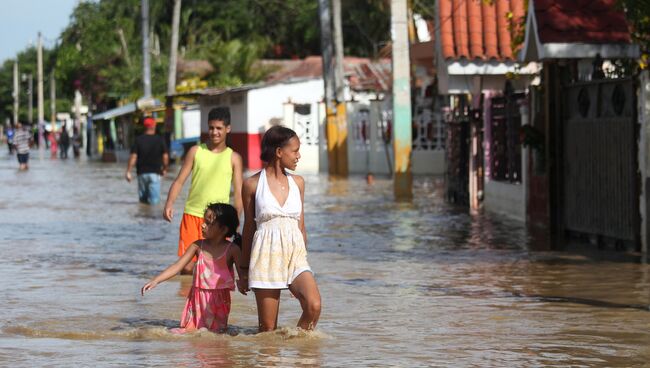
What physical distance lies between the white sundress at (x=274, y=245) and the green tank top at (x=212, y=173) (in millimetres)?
3395

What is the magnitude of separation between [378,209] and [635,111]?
943cm

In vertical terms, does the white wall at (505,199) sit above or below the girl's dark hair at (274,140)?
below

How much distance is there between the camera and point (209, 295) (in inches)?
380

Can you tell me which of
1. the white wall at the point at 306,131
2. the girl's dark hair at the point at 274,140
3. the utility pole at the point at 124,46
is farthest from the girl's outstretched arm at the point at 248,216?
the utility pole at the point at 124,46

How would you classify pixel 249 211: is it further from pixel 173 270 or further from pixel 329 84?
pixel 329 84

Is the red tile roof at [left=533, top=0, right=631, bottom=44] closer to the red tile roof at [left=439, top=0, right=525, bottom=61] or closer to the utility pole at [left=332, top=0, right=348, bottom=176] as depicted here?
the red tile roof at [left=439, top=0, right=525, bottom=61]

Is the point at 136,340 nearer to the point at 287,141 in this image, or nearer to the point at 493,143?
the point at 287,141

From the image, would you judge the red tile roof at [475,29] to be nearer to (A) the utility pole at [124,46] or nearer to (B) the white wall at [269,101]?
(B) the white wall at [269,101]

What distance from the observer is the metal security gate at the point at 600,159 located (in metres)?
15.5

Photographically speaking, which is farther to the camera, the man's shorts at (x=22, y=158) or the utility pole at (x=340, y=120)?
the man's shorts at (x=22, y=158)

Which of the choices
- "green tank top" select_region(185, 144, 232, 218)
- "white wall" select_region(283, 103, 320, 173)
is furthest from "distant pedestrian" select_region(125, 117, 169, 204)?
"white wall" select_region(283, 103, 320, 173)

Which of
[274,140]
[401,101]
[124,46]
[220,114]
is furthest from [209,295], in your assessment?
[124,46]

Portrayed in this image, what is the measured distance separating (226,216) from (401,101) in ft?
60.0

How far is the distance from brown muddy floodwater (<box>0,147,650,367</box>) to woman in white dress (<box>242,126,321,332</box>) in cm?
42
